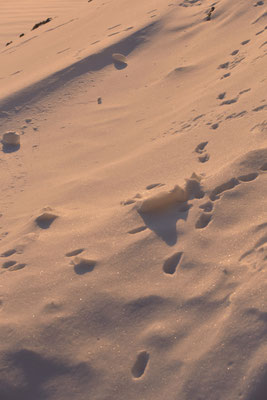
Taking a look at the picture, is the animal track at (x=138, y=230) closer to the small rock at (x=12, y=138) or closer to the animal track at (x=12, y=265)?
the animal track at (x=12, y=265)

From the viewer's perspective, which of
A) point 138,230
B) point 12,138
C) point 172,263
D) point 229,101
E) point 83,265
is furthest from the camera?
point 12,138

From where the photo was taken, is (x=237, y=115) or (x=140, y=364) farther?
(x=237, y=115)

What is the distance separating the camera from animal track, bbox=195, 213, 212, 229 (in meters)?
2.22

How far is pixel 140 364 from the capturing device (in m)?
1.74

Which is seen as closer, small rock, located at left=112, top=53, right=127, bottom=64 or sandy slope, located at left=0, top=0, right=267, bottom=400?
sandy slope, located at left=0, top=0, right=267, bottom=400

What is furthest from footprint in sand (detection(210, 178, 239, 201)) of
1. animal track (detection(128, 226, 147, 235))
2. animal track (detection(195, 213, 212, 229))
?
animal track (detection(128, 226, 147, 235))

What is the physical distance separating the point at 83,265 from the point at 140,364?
598 millimetres

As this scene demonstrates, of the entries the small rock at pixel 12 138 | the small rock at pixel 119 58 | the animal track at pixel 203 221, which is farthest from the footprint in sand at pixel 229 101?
the small rock at pixel 119 58

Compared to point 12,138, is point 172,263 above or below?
below

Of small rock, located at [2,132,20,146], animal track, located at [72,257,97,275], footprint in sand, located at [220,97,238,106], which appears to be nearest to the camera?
animal track, located at [72,257,97,275]

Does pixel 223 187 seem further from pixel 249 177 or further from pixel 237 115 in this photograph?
pixel 237 115

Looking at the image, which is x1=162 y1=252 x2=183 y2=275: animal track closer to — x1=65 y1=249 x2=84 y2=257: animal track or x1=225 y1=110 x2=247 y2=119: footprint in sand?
x1=65 y1=249 x2=84 y2=257: animal track

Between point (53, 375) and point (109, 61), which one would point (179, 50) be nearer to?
point (109, 61)

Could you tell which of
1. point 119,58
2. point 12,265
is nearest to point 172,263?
point 12,265
